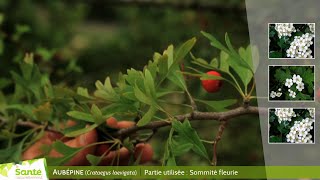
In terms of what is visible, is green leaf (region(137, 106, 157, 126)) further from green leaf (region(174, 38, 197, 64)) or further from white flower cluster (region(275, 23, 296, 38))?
white flower cluster (region(275, 23, 296, 38))

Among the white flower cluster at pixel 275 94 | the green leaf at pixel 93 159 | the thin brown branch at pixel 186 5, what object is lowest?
the green leaf at pixel 93 159

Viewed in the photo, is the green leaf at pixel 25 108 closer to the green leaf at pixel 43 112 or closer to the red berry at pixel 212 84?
the green leaf at pixel 43 112

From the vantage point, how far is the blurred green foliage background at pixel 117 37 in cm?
96

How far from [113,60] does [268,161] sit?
62cm

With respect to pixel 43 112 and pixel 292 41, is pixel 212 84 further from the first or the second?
pixel 43 112

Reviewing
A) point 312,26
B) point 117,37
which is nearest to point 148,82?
point 312,26

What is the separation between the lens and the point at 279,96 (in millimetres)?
702

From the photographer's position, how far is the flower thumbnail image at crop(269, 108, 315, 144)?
685 millimetres

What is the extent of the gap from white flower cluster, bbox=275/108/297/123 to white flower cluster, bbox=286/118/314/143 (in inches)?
0.5

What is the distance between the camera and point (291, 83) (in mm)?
695

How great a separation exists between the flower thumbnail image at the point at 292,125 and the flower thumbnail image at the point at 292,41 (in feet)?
0.22

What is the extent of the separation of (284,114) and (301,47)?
8 cm

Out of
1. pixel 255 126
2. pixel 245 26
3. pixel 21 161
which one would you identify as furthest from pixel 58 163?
pixel 255 126

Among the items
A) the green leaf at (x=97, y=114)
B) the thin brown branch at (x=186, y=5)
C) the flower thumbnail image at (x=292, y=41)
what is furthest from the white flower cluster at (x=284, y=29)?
the thin brown branch at (x=186, y=5)
